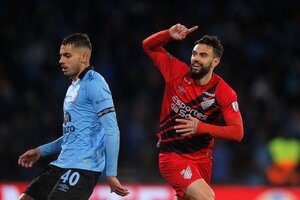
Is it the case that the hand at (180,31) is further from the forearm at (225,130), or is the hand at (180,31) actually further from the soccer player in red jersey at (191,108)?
the forearm at (225,130)

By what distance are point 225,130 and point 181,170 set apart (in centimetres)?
66

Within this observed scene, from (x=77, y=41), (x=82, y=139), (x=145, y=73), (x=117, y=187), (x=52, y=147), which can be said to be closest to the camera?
(x=117, y=187)

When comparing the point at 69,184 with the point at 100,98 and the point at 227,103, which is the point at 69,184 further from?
the point at 227,103

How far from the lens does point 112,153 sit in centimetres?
598

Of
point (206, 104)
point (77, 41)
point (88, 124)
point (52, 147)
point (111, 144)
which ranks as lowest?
Answer: point (52, 147)

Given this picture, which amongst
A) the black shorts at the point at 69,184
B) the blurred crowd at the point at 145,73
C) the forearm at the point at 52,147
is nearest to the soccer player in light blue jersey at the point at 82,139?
the black shorts at the point at 69,184

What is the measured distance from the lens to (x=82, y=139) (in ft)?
20.2

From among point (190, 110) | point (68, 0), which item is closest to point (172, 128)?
point (190, 110)

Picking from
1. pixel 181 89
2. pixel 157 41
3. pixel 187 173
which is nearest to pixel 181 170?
pixel 187 173

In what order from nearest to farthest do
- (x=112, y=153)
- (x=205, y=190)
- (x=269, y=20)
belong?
1. (x=112, y=153)
2. (x=205, y=190)
3. (x=269, y=20)

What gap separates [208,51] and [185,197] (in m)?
1.41

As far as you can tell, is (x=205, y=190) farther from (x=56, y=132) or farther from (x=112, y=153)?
(x=56, y=132)

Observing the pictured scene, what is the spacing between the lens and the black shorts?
6.04 m

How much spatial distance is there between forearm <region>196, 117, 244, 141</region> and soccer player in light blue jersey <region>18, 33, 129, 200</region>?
1.03 meters
